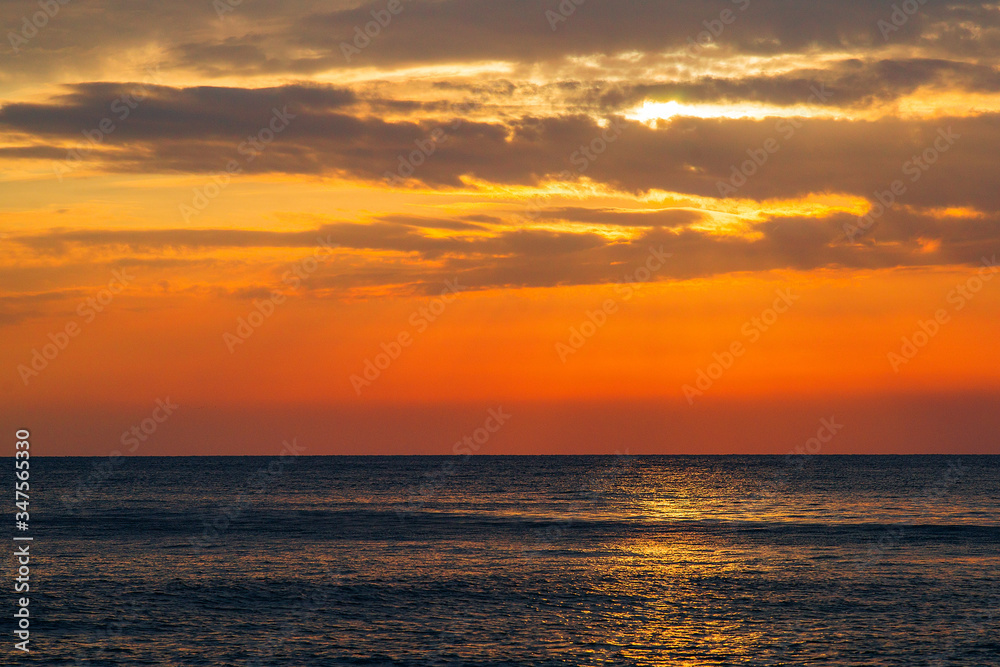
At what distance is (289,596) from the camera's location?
1393 inches

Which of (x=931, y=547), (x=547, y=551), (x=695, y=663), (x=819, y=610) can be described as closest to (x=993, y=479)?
(x=931, y=547)

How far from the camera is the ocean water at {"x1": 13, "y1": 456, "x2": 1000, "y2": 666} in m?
27.4

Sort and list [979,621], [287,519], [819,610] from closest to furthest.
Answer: [979,621] → [819,610] → [287,519]

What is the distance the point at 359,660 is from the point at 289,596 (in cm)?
1003

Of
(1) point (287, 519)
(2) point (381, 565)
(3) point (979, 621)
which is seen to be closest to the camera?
(3) point (979, 621)

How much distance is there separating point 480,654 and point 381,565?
17985 millimetres

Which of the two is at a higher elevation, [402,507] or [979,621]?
[402,507]

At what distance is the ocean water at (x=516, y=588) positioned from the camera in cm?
2739

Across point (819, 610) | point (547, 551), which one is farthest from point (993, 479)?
point (819, 610)

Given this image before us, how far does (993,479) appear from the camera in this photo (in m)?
130

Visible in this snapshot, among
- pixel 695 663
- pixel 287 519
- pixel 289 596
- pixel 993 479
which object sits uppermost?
pixel 993 479

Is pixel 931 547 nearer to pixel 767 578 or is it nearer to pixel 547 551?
pixel 767 578

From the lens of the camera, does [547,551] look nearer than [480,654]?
No

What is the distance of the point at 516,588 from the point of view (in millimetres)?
37219
